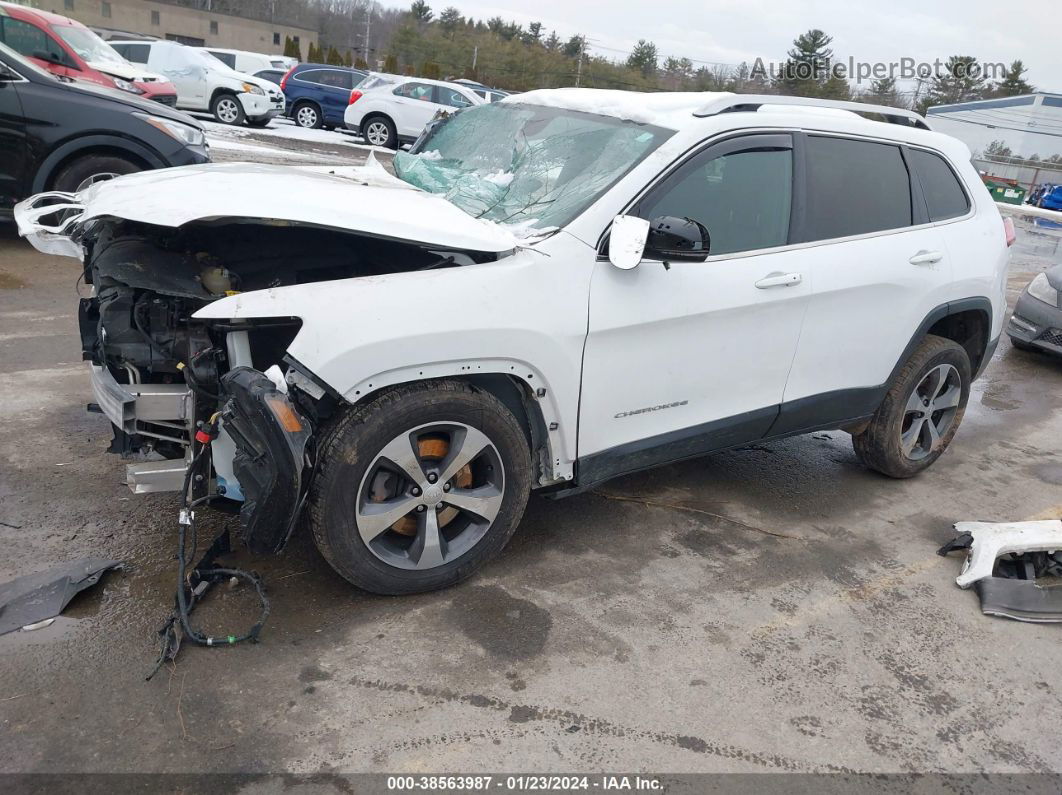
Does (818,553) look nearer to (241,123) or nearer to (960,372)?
(960,372)

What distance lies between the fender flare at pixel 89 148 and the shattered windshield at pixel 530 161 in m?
4.01

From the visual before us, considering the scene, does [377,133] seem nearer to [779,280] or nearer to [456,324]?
[779,280]

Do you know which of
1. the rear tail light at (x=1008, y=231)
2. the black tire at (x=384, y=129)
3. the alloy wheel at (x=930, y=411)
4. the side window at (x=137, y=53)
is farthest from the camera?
the black tire at (x=384, y=129)

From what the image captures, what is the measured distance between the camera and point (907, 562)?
3.98m

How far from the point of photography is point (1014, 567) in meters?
3.90

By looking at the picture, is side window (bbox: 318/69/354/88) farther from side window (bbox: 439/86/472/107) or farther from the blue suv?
side window (bbox: 439/86/472/107)

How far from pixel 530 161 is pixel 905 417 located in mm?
2624

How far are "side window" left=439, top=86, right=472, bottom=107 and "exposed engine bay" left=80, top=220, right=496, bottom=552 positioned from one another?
58.2ft

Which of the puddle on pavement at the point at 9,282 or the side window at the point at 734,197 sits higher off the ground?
→ the side window at the point at 734,197

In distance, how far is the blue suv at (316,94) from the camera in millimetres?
21469

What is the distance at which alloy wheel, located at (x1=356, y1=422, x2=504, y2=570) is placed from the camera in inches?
118

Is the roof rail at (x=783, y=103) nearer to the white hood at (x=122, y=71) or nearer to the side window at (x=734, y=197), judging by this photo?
the side window at (x=734, y=197)

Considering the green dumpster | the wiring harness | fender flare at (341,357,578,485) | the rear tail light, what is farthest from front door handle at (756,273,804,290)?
the green dumpster

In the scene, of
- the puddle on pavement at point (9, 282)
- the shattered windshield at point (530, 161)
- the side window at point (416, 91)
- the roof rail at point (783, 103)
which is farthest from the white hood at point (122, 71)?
the roof rail at point (783, 103)
